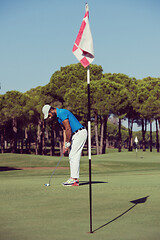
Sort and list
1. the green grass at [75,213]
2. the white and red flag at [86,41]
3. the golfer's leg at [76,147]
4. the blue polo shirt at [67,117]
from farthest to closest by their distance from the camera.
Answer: the golfer's leg at [76,147] < the blue polo shirt at [67,117] < the white and red flag at [86,41] < the green grass at [75,213]

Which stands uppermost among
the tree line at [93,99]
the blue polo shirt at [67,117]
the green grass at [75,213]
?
the tree line at [93,99]

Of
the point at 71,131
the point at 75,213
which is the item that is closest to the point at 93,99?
the point at 71,131

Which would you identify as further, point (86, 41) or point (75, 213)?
point (75, 213)

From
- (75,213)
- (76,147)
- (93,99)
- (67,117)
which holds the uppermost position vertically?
(93,99)

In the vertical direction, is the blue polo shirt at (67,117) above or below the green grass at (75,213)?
above

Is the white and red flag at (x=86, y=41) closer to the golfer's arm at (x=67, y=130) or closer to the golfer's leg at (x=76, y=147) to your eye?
the golfer's arm at (x=67, y=130)

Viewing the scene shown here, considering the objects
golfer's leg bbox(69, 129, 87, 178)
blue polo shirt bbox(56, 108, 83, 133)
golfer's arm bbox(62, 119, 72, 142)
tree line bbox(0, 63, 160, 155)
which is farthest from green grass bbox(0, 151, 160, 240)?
tree line bbox(0, 63, 160, 155)

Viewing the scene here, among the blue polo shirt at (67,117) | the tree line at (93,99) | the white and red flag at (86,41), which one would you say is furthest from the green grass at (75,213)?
the tree line at (93,99)

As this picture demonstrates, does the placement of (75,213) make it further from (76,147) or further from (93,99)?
(93,99)

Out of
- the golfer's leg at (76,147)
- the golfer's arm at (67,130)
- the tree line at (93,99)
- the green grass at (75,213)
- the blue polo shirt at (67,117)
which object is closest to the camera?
the green grass at (75,213)

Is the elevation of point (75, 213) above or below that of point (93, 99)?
below

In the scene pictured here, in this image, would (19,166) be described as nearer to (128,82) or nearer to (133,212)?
(133,212)

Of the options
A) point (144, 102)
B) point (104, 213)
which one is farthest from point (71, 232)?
point (144, 102)

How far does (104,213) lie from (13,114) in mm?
62946
